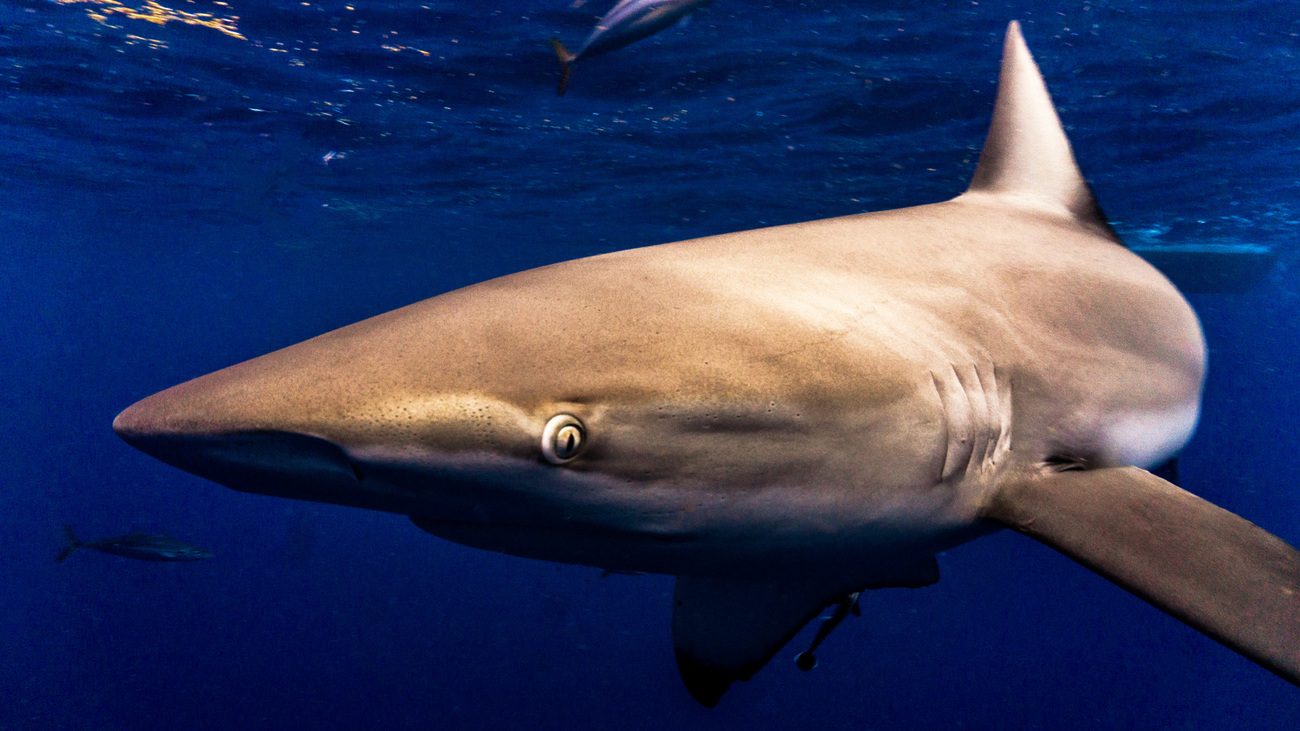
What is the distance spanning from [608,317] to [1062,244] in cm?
216

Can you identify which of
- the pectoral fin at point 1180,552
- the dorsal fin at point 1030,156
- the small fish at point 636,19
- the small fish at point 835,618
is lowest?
the small fish at point 835,618

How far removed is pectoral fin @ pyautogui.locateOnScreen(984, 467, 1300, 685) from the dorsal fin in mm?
1689

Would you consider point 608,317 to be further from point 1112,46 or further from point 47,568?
point 47,568

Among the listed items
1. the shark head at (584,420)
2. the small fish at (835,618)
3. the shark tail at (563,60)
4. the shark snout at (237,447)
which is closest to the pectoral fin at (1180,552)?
the shark head at (584,420)

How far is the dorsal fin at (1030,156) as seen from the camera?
3014 millimetres

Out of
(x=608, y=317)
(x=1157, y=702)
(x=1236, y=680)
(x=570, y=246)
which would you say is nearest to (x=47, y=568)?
(x=570, y=246)

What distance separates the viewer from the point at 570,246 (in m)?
32.0

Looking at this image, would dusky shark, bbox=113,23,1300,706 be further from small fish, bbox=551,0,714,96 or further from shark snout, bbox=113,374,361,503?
small fish, bbox=551,0,714,96

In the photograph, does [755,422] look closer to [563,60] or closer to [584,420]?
[584,420]

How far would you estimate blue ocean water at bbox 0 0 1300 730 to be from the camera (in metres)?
10.7

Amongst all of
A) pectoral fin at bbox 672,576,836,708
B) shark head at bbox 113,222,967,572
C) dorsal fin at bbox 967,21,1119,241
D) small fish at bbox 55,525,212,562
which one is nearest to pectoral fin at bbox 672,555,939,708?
pectoral fin at bbox 672,576,836,708

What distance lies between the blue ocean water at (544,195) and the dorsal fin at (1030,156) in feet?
24.9

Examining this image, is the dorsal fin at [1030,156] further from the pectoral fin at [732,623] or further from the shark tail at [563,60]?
the shark tail at [563,60]

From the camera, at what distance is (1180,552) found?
1456mm
